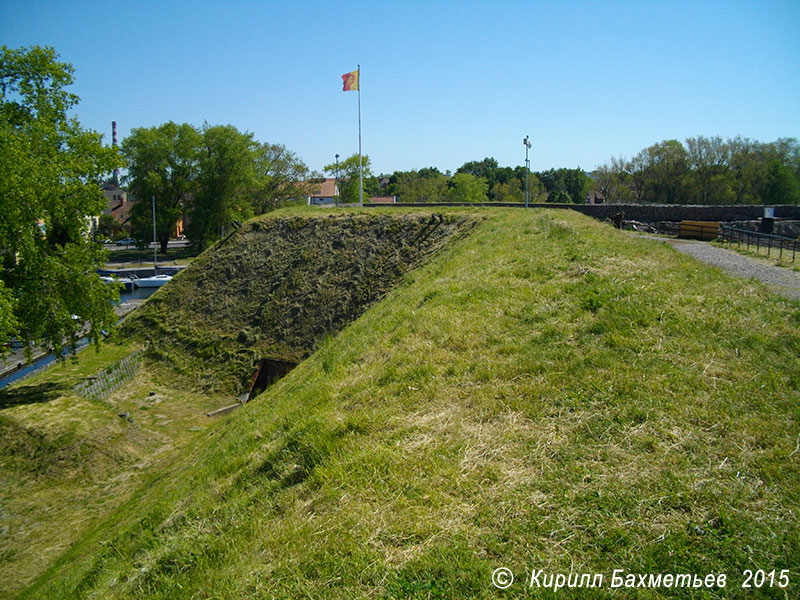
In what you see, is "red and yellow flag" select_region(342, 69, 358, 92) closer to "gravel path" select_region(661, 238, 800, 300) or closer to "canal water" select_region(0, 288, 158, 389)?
"canal water" select_region(0, 288, 158, 389)

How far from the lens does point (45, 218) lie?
17906 millimetres

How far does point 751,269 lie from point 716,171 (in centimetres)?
5211

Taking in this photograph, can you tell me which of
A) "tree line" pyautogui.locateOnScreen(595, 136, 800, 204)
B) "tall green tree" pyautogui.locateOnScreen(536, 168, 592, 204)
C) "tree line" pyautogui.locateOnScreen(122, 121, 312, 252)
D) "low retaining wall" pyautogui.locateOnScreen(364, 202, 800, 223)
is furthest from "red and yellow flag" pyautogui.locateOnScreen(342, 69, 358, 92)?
"tall green tree" pyautogui.locateOnScreen(536, 168, 592, 204)

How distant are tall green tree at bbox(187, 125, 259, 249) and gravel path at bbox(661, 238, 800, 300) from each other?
54.8m

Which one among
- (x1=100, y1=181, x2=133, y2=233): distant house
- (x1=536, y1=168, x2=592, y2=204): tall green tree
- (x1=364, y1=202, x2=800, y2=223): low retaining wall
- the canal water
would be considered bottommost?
the canal water

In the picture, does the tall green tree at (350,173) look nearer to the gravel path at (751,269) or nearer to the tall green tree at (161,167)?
the tall green tree at (161,167)

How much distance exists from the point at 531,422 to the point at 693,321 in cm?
310

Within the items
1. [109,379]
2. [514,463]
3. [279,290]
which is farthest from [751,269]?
[109,379]

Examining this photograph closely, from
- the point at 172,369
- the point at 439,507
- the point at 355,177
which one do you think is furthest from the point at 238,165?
the point at 439,507

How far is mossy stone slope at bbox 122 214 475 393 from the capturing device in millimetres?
21609

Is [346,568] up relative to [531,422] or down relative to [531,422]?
down

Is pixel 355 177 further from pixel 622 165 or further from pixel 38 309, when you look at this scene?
pixel 38 309

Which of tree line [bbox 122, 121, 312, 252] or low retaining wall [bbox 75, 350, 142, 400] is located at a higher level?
tree line [bbox 122, 121, 312, 252]

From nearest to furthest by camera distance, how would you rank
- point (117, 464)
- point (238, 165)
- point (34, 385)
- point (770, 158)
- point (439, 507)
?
1. point (439, 507)
2. point (117, 464)
3. point (34, 385)
4. point (770, 158)
5. point (238, 165)
